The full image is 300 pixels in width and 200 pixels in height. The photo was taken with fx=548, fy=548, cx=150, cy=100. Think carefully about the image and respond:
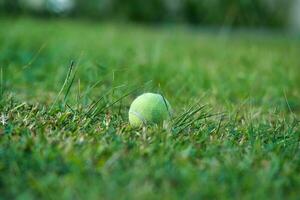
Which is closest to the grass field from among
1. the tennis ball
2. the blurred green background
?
the tennis ball

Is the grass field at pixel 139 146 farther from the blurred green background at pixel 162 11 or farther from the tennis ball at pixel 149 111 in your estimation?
the blurred green background at pixel 162 11

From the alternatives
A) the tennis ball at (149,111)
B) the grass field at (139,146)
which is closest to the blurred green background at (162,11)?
the grass field at (139,146)

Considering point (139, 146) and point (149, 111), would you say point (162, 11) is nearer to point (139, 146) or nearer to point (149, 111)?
point (149, 111)

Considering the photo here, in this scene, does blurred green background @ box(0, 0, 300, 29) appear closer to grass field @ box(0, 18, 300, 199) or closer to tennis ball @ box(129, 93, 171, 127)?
grass field @ box(0, 18, 300, 199)

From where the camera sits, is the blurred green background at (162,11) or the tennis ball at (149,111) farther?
the blurred green background at (162,11)

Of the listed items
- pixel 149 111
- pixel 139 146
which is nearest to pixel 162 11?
pixel 149 111

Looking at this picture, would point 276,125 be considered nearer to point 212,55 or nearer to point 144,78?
point 144,78

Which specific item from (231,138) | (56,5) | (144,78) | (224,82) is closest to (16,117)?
(231,138)

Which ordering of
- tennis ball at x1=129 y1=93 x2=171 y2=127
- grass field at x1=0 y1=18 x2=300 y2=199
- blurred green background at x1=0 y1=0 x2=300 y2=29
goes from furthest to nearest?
1. blurred green background at x1=0 y1=0 x2=300 y2=29
2. tennis ball at x1=129 y1=93 x2=171 y2=127
3. grass field at x1=0 y1=18 x2=300 y2=199

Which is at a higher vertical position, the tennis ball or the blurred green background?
the tennis ball
